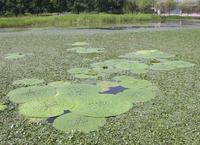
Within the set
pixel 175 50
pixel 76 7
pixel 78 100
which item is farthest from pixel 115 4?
pixel 78 100


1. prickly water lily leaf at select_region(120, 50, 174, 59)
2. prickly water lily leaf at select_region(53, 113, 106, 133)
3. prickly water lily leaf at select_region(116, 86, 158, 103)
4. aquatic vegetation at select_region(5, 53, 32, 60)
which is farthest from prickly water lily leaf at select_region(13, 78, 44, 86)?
prickly water lily leaf at select_region(120, 50, 174, 59)

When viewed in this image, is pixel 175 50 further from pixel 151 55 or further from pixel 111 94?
pixel 111 94

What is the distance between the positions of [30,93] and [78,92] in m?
0.84

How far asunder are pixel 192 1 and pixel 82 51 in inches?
1740

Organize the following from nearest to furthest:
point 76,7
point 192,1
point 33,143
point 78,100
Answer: point 33,143 → point 78,100 → point 76,7 → point 192,1

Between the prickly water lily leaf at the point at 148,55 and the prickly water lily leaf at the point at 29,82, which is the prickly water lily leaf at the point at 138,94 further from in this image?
the prickly water lily leaf at the point at 148,55

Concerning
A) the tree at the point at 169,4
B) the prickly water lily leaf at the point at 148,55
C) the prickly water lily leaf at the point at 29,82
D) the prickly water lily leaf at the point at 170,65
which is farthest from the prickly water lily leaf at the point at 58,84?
the tree at the point at 169,4

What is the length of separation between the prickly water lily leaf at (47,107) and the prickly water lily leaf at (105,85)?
0.89m

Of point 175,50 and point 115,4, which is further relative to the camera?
point 115,4

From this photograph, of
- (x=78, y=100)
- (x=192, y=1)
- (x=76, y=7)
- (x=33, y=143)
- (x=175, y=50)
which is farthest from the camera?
(x=192, y=1)

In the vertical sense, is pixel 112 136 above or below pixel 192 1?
below

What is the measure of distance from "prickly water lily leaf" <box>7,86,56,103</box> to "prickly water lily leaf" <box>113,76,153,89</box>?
4.41 feet

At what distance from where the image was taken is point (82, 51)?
1030 cm

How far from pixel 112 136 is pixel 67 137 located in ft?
1.79
